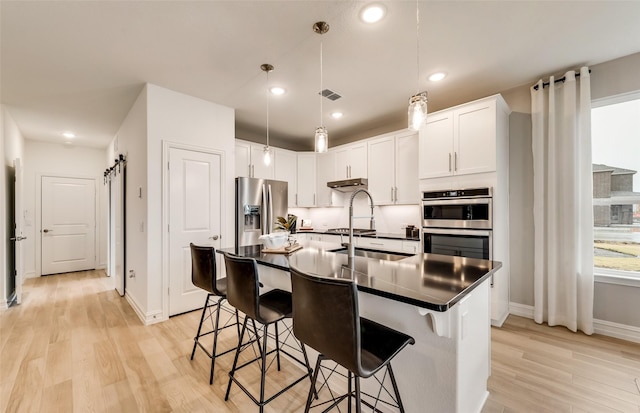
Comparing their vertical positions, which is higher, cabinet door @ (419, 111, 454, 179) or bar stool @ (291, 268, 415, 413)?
cabinet door @ (419, 111, 454, 179)

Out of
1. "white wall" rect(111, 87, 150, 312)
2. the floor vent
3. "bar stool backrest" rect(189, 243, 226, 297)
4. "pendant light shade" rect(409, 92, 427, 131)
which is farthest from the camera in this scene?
the floor vent

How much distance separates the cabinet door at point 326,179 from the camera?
4.94 m

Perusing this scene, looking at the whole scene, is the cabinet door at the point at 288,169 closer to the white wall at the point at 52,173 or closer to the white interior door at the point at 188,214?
the white interior door at the point at 188,214

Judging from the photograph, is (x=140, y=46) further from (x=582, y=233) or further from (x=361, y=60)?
(x=582, y=233)

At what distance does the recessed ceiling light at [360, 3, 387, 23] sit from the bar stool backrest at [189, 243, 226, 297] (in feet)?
7.00

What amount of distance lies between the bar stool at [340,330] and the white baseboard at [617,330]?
2.86m

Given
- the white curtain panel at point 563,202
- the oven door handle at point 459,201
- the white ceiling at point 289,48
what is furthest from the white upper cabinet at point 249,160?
the white curtain panel at point 563,202

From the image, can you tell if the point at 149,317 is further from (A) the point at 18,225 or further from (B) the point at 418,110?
(B) the point at 418,110

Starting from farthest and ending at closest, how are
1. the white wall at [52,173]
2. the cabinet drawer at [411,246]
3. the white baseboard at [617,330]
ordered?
1. the white wall at [52,173]
2. the cabinet drawer at [411,246]
3. the white baseboard at [617,330]

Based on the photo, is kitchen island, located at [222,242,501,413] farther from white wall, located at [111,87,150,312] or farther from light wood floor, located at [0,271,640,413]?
white wall, located at [111,87,150,312]

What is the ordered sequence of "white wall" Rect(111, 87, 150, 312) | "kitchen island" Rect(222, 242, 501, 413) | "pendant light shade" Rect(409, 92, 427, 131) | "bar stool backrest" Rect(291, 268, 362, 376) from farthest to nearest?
"white wall" Rect(111, 87, 150, 312), "pendant light shade" Rect(409, 92, 427, 131), "kitchen island" Rect(222, 242, 501, 413), "bar stool backrest" Rect(291, 268, 362, 376)

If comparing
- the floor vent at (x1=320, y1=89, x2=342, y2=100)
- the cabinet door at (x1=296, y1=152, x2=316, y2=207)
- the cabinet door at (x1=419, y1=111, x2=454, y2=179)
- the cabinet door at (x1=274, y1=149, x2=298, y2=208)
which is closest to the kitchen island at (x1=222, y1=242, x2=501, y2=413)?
the cabinet door at (x1=419, y1=111, x2=454, y2=179)

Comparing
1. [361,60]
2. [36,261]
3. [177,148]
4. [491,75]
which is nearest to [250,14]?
[361,60]

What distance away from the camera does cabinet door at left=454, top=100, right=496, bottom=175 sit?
2.90 meters
